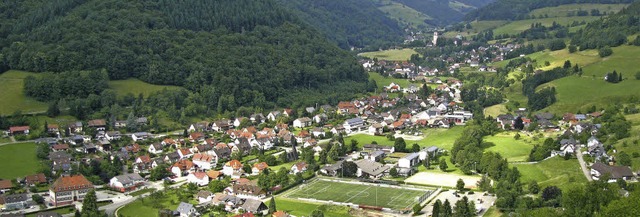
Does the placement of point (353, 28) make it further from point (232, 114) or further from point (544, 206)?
point (544, 206)

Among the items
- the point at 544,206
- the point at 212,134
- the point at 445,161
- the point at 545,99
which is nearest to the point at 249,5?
the point at 212,134

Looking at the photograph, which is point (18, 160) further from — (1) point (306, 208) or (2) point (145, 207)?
(1) point (306, 208)

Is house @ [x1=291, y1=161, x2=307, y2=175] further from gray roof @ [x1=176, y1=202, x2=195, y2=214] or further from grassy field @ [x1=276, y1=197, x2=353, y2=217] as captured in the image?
gray roof @ [x1=176, y1=202, x2=195, y2=214]

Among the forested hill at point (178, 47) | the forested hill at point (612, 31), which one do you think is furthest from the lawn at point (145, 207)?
the forested hill at point (612, 31)

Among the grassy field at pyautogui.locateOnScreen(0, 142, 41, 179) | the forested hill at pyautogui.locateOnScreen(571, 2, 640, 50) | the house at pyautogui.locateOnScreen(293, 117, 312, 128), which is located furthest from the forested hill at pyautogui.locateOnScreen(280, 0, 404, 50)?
the grassy field at pyautogui.locateOnScreen(0, 142, 41, 179)

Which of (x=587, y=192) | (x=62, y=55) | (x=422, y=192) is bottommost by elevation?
(x=422, y=192)

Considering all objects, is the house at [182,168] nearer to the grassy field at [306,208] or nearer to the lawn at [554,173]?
the grassy field at [306,208]
